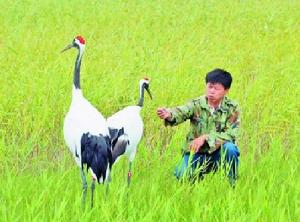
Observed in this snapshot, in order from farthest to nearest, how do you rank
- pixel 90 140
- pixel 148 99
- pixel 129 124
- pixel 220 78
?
pixel 148 99, pixel 220 78, pixel 129 124, pixel 90 140

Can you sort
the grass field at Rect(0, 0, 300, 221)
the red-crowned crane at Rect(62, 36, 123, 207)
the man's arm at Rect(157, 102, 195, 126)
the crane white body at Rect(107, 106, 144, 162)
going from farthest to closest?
1. the man's arm at Rect(157, 102, 195, 126)
2. the crane white body at Rect(107, 106, 144, 162)
3. the grass field at Rect(0, 0, 300, 221)
4. the red-crowned crane at Rect(62, 36, 123, 207)

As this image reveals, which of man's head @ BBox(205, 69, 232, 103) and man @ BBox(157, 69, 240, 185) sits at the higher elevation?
man's head @ BBox(205, 69, 232, 103)

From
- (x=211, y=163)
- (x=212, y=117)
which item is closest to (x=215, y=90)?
(x=212, y=117)

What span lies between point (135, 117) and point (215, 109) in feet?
1.76

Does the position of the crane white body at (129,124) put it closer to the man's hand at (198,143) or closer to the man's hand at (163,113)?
the man's hand at (163,113)

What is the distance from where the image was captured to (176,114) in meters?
4.06

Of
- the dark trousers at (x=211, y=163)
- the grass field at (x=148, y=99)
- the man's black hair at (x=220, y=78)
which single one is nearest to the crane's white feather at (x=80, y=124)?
the grass field at (x=148, y=99)

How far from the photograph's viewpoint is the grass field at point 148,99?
3604 millimetres

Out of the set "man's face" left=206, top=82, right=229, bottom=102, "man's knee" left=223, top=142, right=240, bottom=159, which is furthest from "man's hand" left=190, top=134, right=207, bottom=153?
"man's face" left=206, top=82, right=229, bottom=102

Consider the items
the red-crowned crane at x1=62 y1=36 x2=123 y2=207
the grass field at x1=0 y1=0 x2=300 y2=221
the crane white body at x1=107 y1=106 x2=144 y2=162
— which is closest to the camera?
the red-crowned crane at x1=62 y1=36 x2=123 y2=207

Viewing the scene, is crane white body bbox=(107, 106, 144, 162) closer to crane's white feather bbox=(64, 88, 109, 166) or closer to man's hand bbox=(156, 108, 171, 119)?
man's hand bbox=(156, 108, 171, 119)

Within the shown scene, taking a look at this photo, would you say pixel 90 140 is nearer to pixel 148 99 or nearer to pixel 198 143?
pixel 198 143

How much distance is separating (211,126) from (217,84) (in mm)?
302

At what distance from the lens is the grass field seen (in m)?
3.60
